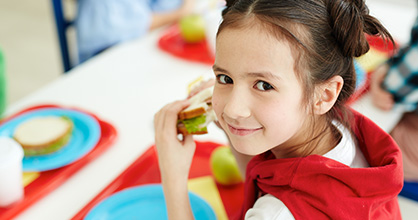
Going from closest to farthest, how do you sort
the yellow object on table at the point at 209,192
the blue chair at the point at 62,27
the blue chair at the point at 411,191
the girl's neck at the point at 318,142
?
the girl's neck at the point at 318,142 < the yellow object on table at the point at 209,192 < the blue chair at the point at 411,191 < the blue chair at the point at 62,27

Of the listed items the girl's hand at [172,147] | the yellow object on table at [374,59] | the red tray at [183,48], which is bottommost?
the red tray at [183,48]

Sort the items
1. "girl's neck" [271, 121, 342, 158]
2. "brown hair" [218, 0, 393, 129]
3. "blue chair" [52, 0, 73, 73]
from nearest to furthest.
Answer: "brown hair" [218, 0, 393, 129] → "girl's neck" [271, 121, 342, 158] → "blue chair" [52, 0, 73, 73]

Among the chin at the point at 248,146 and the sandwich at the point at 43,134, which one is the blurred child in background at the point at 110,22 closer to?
the sandwich at the point at 43,134

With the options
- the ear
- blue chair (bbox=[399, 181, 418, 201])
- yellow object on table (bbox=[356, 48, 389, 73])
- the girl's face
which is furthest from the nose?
yellow object on table (bbox=[356, 48, 389, 73])

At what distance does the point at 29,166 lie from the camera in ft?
3.23

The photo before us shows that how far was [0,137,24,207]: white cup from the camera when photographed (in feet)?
2.72

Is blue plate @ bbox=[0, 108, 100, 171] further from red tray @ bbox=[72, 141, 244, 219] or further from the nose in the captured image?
the nose

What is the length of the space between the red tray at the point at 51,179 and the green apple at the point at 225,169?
0.27 meters

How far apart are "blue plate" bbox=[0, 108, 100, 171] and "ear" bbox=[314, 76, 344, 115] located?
22.6 inches

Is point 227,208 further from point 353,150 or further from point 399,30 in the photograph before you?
point 399,30

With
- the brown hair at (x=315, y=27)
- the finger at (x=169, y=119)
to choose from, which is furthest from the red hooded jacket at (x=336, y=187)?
the finger at (x=169, y=119)

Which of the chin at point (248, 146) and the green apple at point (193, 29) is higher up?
the chin at point (248, 146)

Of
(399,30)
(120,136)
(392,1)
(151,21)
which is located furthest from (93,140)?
(392,1)

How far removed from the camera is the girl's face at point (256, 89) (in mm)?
646
